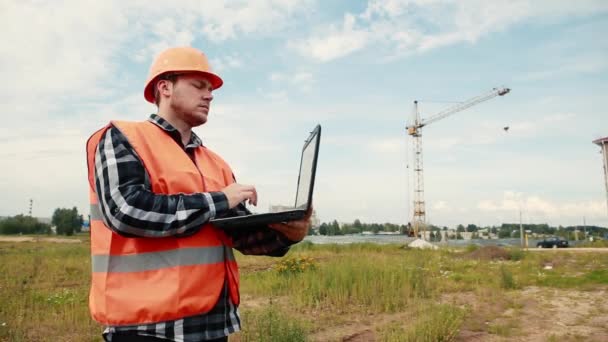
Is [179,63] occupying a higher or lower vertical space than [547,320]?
higher

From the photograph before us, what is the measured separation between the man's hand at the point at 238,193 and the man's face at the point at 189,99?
0.38 metres

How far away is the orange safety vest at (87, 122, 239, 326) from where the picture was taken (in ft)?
5.29

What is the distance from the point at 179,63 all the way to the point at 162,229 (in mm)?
726

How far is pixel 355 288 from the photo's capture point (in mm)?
7492

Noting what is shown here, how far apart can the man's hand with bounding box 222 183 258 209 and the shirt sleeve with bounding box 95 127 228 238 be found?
25mm

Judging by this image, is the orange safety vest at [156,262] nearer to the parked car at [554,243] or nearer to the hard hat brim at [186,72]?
the hard hat brim at [186,72]

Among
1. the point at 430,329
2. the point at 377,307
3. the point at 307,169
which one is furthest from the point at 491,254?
the point at 307,169

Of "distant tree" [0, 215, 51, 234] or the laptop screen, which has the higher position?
the laptop screen

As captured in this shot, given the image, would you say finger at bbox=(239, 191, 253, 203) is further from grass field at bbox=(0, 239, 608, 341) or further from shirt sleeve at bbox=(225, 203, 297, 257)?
grass field at bbox=(0, 239, 608, 341)

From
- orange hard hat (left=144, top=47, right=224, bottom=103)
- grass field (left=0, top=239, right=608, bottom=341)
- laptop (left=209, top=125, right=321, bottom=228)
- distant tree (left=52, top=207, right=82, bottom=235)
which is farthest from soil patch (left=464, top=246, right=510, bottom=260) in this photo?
distant tree (left=52, top=207, right=82, bottom=235)

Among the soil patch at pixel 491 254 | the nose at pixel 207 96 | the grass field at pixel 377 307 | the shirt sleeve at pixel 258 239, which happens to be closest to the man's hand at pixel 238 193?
the shirt sleeve at pixel 258 239

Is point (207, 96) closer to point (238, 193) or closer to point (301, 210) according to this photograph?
point (238, 193)

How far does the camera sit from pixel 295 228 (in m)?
1.99

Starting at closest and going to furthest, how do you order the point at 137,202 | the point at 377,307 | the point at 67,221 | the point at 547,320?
the point at 137,202 → the point at 547,320 → the point at 377,307 → the point at 67,221
